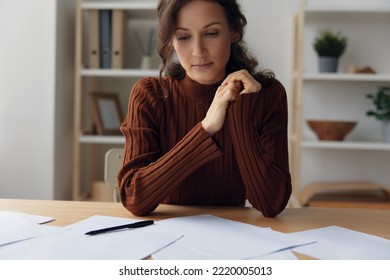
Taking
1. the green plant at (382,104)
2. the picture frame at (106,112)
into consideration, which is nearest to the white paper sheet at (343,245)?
the green plant at (382,104)

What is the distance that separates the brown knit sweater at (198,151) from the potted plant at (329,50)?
1357 mm

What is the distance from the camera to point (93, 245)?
0.77 m

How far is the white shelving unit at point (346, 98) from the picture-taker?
271 cm

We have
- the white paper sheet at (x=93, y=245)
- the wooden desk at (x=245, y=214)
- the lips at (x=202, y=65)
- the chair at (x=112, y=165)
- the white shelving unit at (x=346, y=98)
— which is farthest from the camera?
the white shelving unit at (x=346, y=98)

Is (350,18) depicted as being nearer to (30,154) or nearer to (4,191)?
(30,154)

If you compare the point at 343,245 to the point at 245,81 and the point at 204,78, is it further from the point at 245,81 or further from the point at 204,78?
the point at 204,78

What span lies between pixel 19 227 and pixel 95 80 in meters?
2.01

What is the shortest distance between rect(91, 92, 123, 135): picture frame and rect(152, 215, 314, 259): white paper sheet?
5.71 ft

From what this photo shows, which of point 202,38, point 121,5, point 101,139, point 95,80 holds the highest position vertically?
point 121,5

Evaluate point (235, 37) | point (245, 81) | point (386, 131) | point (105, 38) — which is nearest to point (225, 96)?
point (245, 81)

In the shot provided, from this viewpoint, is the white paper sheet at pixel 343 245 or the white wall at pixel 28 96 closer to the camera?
the white paper sheet at pixel 343 245

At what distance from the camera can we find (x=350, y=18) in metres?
2.69

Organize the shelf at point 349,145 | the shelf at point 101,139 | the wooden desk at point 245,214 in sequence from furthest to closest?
1. the shelf at point 101,139
2. the shelf at point 349,145
3. the wooden desk at point 245,214

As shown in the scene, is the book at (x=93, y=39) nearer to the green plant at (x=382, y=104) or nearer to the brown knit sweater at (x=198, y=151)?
the brown knit sweater at (x=198, y=151)
